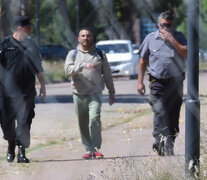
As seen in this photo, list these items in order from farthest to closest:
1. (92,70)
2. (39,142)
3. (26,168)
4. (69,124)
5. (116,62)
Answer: (116,62), (69,124), (39,142), (92,70), (26,168)

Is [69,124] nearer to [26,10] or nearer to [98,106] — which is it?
[26,10]

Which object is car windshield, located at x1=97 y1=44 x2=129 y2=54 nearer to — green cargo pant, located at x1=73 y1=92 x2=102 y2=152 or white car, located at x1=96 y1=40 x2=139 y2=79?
white car, located at x1=96 y1=40 x2=139 y2=79

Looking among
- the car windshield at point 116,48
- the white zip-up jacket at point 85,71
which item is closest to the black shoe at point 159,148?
the white zip-up jacket at point 85,71

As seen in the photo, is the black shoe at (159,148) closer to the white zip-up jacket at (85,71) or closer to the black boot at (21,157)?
the white zip-up jacket at (85,71)

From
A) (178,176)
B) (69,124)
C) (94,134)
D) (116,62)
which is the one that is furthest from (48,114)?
(116,62)

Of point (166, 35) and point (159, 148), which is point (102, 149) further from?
point (166, 35)

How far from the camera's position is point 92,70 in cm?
682

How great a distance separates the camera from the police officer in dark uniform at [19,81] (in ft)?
21.7

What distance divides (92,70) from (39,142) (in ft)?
6.12

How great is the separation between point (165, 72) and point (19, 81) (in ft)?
4.99

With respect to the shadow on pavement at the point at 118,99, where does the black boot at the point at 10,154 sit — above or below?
above

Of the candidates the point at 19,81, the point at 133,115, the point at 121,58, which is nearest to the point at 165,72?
the point at 19,81

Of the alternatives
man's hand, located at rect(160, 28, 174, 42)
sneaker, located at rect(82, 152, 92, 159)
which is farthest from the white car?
man's hand, located at rect(160, 28, 174, 42)

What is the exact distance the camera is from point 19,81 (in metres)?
6.65
